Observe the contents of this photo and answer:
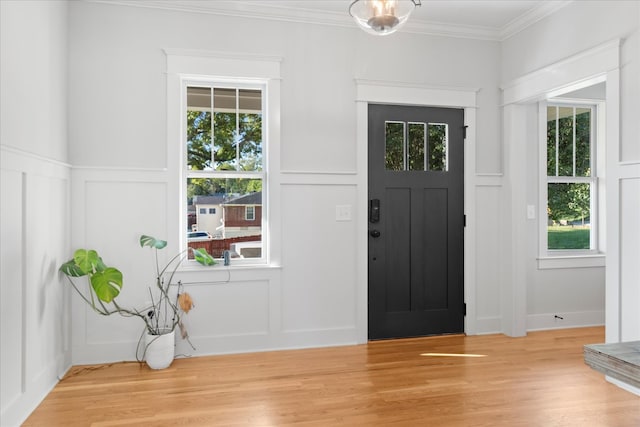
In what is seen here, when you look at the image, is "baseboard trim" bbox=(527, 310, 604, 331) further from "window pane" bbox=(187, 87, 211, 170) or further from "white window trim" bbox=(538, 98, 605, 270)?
"window pane" bbox=(187, 87, 211, 170)

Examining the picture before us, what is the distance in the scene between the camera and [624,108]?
3119 mm

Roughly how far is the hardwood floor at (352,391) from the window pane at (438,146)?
64.4 inches

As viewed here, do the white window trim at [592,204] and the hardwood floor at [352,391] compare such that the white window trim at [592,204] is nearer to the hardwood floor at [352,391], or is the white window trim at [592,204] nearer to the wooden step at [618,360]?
the hardwood floor at [352,391]

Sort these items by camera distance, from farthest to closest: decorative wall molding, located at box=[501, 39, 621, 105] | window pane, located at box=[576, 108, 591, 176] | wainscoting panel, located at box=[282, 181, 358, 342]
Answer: window pane, located at box=[576, 108, 591, 176]
wainscoting panel, located at box=[282, 181, 358, 342]
decorative wall molding, located at box=[501, 39, 621, 105]

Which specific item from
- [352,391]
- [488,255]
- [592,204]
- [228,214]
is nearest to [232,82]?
[228,214]

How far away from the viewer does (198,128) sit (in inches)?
150

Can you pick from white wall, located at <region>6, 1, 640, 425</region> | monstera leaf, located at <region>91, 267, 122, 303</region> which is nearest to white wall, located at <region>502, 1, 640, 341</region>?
white wall, located at <region>6, 1, 640, 425</region>

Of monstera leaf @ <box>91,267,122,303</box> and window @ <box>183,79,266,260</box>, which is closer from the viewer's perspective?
monstera leaf @ <box>91,267,122,303</box>

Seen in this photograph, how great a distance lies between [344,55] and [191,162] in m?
1.63

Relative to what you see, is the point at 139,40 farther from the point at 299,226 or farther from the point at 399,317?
the point at 399,317

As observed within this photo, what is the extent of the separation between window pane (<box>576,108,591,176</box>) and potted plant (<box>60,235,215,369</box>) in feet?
12.7

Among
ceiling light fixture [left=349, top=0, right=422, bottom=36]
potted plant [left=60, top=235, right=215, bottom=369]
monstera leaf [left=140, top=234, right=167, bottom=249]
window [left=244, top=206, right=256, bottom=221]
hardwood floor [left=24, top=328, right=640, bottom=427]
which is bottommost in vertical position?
hardwood floor [left=24, top=328, right=640, bottom=427]

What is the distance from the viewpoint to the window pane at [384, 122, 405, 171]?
4.15 metres

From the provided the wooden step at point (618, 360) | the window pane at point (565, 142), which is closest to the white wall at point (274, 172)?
the window pane at point (565, 142)
